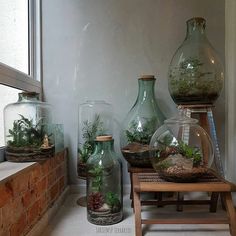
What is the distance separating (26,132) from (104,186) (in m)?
0.43

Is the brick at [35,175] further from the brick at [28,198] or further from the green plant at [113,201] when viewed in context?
the green plant at [113,201]

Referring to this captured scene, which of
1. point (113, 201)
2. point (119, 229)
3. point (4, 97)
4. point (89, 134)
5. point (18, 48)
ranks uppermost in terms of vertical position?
point (18, 48)

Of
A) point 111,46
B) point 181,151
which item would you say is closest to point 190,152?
point 181,151

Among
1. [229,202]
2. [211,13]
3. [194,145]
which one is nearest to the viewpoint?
[229,202]

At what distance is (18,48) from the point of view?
1330 mm

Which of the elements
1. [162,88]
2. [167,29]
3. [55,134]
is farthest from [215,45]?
[55,134]

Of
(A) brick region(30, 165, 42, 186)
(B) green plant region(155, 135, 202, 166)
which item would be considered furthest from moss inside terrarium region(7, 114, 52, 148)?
(B) green plant region(155, 135, 202, 166)

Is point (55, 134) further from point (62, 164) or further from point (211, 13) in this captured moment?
point (211, 13)

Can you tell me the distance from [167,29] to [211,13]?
0.29 meters

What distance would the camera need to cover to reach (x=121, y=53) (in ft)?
5.03

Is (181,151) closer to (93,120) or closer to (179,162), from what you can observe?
(179,162)

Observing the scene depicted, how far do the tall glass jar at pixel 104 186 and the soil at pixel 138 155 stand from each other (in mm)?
166

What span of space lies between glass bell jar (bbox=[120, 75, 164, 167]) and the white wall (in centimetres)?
16

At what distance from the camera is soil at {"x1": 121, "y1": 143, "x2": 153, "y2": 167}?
1248 millimetres
